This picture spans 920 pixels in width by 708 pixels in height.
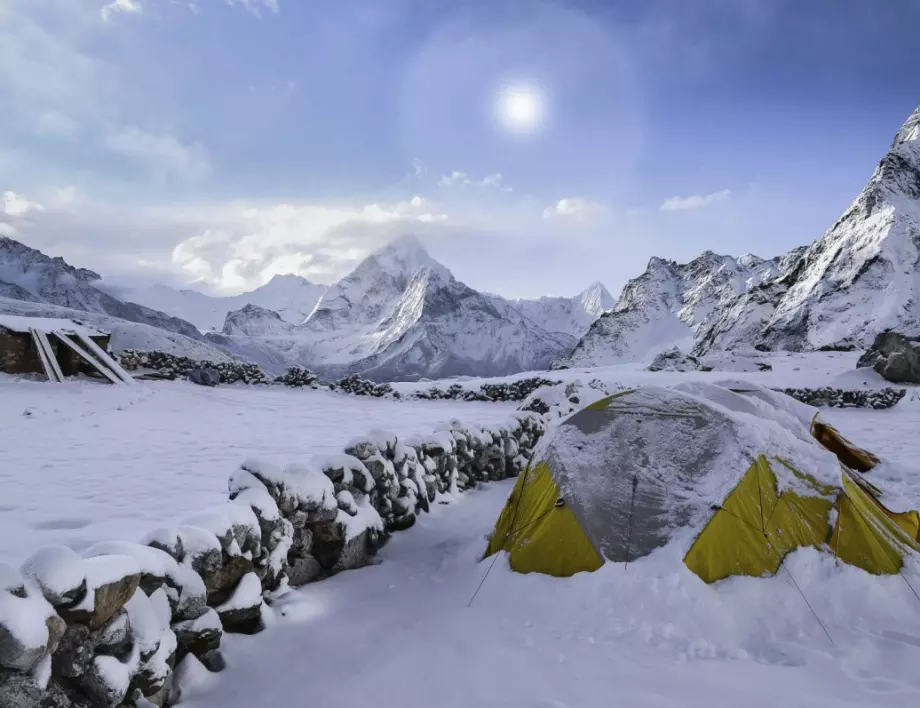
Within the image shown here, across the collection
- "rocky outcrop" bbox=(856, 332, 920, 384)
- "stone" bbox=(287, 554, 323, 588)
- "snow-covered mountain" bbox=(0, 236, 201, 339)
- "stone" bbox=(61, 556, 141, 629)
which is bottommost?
"stone" bbox=(287, 554, 323, 588)

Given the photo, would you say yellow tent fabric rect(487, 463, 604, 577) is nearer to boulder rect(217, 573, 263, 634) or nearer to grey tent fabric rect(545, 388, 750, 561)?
grey tent fabric rect(545, 388, 750, 561)

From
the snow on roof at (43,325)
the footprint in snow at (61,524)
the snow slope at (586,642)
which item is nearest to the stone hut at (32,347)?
the snow on roof at (43,325)

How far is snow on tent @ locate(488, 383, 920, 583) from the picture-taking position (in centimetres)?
496

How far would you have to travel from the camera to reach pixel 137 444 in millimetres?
8930

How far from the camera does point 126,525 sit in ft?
15.0

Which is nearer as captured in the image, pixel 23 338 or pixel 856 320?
pixel 23 338

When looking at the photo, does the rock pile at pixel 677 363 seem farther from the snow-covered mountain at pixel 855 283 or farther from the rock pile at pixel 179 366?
the rock pile at pixel 179 366

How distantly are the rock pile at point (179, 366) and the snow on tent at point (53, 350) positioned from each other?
192 cm

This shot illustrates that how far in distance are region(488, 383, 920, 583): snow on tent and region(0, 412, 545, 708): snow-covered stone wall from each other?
1741 millimetres

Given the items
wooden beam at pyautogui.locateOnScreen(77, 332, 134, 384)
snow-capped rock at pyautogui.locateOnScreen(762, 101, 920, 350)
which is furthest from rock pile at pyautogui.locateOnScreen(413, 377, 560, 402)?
snow-capped rock at pyautogui.locateOnScreen(762, 101, 920, 350)

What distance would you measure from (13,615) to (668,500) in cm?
487

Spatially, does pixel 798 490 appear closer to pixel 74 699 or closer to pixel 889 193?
pixel 74 699

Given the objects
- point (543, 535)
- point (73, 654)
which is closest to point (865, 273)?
point (543, 535)

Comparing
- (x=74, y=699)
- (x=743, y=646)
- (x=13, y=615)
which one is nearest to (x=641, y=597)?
(x=743, y=646)
